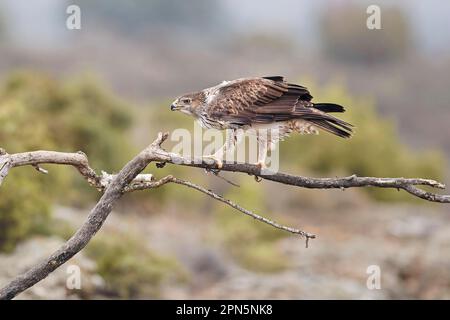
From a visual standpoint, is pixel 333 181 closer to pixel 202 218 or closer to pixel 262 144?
pixel 262 144

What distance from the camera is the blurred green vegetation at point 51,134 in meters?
16.6

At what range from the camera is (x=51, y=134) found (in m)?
23.9

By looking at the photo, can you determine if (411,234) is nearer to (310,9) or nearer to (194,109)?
(194,109)

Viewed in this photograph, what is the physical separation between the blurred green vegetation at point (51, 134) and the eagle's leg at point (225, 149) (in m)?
6.96

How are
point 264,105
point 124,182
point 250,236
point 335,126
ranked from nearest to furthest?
point 124,182, point 335,126, point 264,105, point 250,236

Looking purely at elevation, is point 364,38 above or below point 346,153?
above

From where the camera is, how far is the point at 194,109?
991 cm

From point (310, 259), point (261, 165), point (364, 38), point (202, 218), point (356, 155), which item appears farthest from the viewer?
point (364, 38)

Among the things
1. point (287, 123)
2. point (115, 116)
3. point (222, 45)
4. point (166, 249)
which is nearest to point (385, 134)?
point (115, 116)

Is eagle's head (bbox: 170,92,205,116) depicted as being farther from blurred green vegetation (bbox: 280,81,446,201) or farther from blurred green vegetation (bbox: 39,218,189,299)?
blurred green vegetation (bbox: 280,81,446,201)

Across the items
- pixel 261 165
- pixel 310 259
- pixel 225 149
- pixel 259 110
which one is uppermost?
pixel 259 110

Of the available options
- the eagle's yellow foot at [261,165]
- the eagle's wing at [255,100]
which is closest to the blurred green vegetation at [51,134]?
the eagle's wing at [255,100]

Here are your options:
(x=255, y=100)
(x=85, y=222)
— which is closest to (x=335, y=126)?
(x=255, y=100)

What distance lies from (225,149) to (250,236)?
51.9ft
